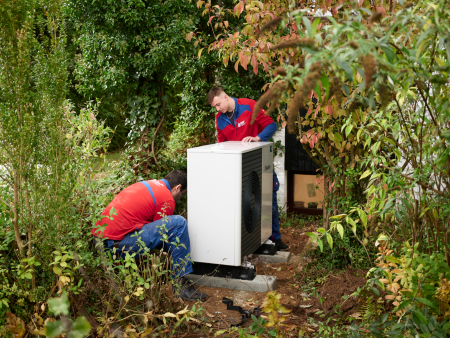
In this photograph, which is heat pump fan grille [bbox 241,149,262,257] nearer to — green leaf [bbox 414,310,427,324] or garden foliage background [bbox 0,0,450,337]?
garden foliage background [bbox 0,0,450,337]

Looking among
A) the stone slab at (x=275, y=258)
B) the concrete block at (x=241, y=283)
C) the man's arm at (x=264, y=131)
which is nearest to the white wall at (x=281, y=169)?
the man's arm at (x=264, y=131)

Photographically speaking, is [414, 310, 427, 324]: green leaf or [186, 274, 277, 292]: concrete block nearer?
[414, 310, 427, 324]: green leaf

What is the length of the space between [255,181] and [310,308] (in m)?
1.24

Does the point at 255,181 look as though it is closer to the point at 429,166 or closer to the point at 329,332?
the point at 329,332

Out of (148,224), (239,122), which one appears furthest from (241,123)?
(148,224)

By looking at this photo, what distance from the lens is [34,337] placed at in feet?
7.32

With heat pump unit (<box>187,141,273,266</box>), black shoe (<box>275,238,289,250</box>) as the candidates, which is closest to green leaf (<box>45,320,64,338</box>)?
heat pump unit (<box>187,141,273,266</box>)

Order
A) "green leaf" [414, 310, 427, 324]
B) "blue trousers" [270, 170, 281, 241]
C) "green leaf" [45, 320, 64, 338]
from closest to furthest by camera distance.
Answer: "green leaf" [45, 320, 64, 338] → "green leaf" [414, 310, 427, 324] → "blue trousers" [270, 170, 281, 241]

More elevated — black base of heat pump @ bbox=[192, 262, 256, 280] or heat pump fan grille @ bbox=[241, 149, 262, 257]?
heat pump fan grille @ bbox=[241, 149, 262, 257]

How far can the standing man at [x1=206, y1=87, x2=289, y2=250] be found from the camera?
416cm

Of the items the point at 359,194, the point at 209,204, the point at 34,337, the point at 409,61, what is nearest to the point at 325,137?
the point at 359,194

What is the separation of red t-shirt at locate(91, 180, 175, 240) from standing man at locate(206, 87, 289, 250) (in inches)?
47.8

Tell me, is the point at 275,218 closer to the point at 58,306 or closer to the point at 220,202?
the point at 220,202

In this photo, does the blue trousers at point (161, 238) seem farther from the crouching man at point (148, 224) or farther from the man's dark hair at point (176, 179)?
the man's dark hair at point (176, 179)
